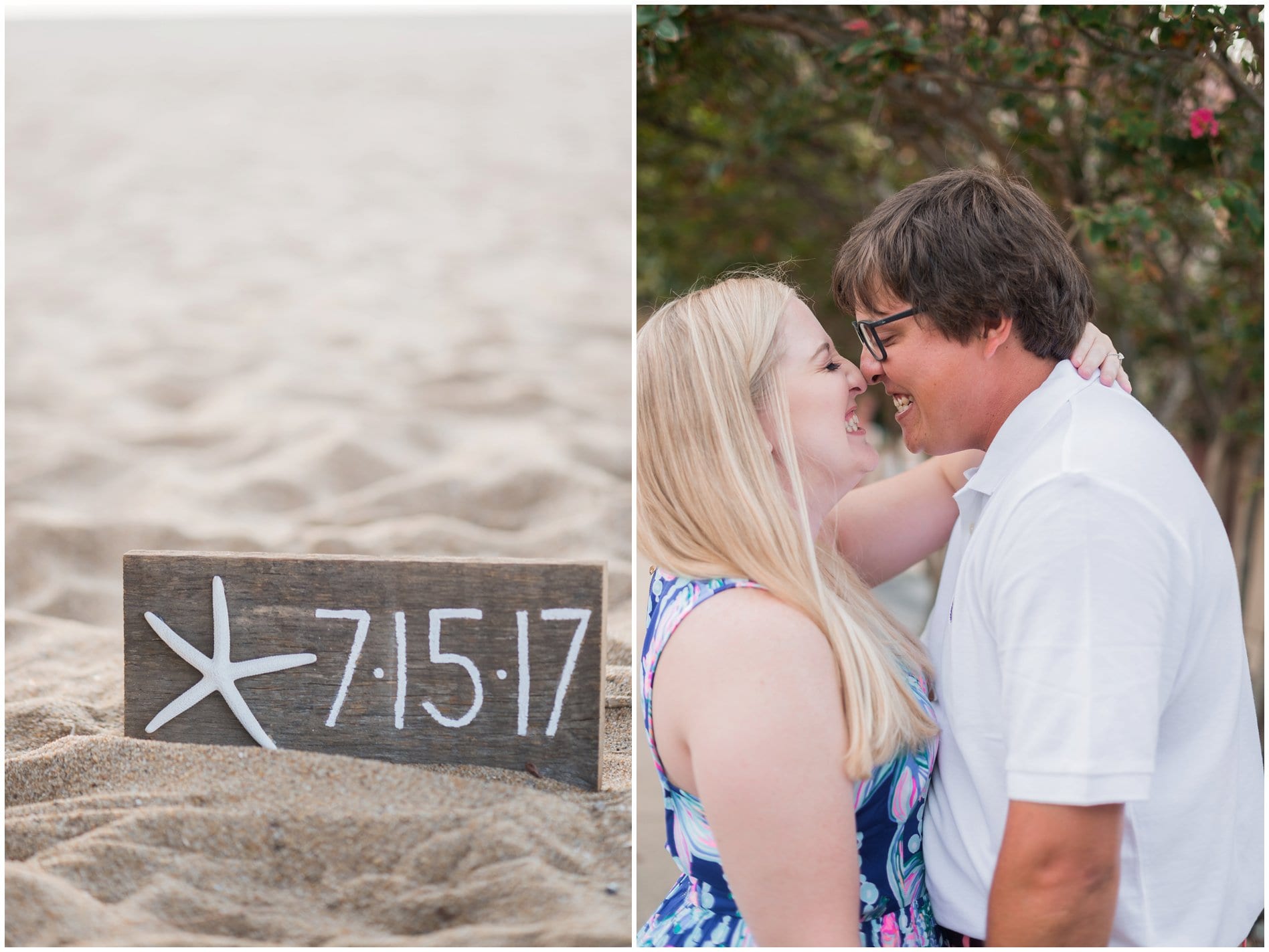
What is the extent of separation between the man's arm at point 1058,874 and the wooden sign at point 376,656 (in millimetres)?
675

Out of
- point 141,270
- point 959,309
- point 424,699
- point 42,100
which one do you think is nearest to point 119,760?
point 424,699

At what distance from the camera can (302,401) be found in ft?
17.3

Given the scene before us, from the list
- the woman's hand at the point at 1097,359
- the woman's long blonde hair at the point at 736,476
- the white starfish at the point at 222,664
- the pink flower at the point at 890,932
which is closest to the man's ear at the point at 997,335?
the woman's hand at the point at 1097,359

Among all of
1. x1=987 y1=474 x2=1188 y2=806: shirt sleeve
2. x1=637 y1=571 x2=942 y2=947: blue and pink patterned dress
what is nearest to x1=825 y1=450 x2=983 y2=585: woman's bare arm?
x1=637 y1=571 x2=942 y2=947: blue and pink patterned dress

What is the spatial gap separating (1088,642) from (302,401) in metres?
4.61

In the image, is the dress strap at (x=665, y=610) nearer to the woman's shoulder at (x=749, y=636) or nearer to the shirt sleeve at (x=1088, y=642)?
the woman's shoulder at (x=749, y=636)

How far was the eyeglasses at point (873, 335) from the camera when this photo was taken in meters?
1.74

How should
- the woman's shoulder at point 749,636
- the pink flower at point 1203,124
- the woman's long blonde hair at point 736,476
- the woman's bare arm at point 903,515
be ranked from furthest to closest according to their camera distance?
the pink flower at point 1203,124 → the woman's bare arm at point 903,515 → the woman's long blonde hair at point 736,476 → the woman's shoulder at point 749,636

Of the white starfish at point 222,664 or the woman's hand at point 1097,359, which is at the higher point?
the woman's hand at point 1097,359

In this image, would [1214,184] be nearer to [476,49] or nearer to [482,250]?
[482,250]

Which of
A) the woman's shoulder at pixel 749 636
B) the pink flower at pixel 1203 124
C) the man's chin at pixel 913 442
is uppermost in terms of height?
the pink flower at pixel 1203 124

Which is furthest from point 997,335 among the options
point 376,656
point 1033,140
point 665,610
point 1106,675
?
point 1033,140

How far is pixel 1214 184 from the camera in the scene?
267 cm

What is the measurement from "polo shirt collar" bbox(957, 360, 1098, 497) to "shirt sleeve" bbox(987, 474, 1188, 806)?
227 mm
